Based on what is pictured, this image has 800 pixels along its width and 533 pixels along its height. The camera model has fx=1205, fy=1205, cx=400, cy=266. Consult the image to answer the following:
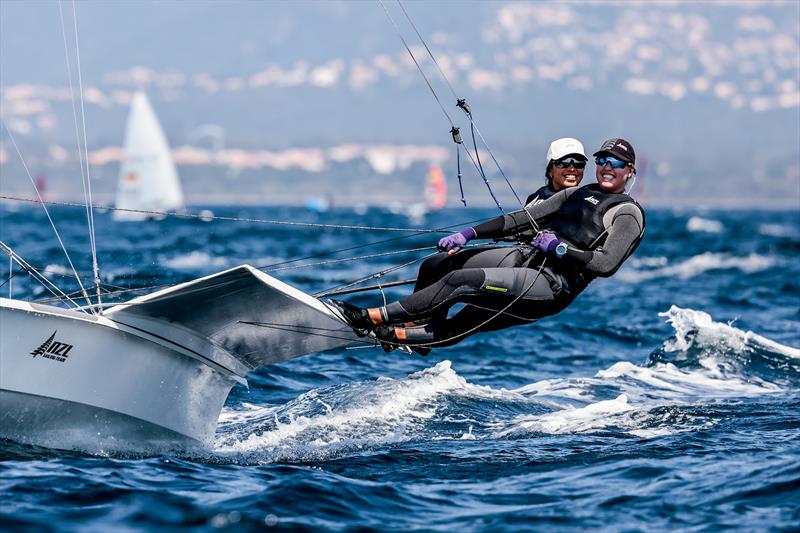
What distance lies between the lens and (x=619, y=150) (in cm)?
737

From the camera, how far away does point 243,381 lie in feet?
24.3

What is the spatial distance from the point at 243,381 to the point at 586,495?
94.5 inches

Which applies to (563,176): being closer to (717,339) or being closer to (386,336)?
(386,336)

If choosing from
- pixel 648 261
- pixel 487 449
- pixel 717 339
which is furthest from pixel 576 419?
pixel 648 261

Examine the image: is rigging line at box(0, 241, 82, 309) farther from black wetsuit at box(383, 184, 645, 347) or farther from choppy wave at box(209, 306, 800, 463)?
black wetsuit at box(383, 184, 645, 347)

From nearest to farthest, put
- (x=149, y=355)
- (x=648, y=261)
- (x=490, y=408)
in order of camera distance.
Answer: (x=149, y=355)
(x=490, y=408)
(x=648, y=261)

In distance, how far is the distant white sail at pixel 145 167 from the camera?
47.4 meters

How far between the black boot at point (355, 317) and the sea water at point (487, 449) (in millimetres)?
332

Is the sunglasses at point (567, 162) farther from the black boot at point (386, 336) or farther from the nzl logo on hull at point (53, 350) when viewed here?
the nzl logo on hull at point (53, 350)

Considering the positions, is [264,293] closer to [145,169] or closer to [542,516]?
[542,516]

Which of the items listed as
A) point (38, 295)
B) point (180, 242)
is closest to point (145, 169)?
point (180, 242)

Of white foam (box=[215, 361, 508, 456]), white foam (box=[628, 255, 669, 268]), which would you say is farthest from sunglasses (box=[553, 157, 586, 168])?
white foam (box=[628, 255, 669, 268])

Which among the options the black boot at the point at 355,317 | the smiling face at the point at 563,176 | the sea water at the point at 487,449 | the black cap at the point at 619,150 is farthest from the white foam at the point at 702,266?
the black boot at the point at 355,317

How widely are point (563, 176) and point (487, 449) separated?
182 centimetres
